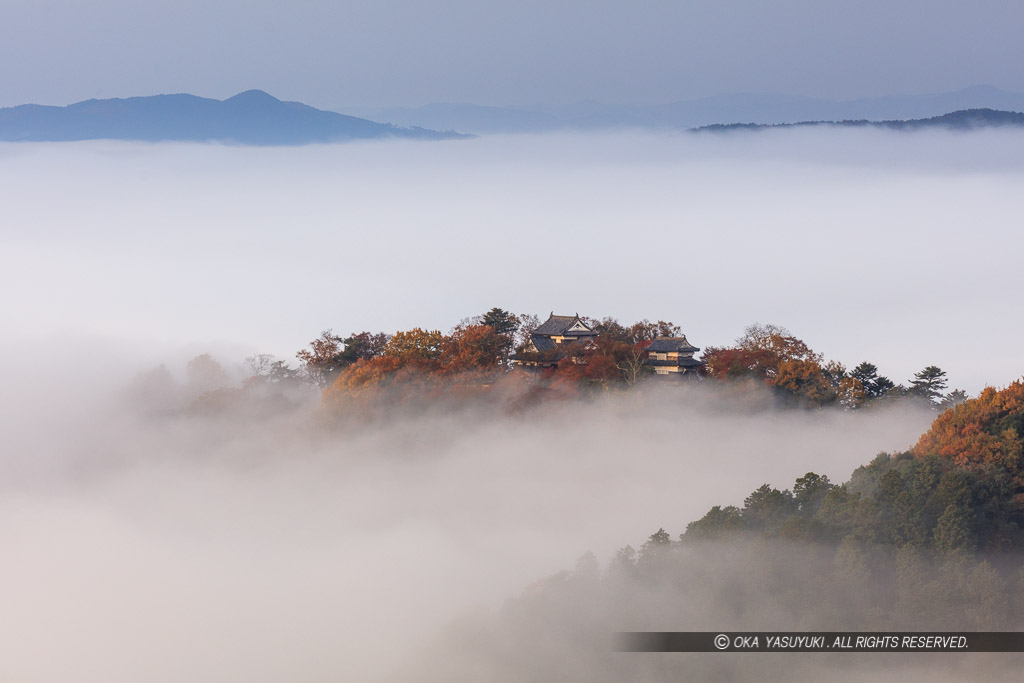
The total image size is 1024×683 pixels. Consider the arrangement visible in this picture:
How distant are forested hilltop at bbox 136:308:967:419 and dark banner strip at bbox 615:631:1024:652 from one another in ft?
51.4

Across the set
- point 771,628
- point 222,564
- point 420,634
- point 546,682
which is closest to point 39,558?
point 222,564

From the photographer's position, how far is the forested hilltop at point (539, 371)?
37.9 meters

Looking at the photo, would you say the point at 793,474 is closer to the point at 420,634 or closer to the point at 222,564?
the point at 420,634

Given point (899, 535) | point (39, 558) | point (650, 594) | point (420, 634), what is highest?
point (899, 535)

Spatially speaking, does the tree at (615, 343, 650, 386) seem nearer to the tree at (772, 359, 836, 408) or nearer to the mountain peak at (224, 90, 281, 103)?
the tree at (772, 359, 836, 408)

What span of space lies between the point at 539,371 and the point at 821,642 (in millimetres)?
22044

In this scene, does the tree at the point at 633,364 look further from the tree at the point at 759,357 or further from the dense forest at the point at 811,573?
the dense forest at the point at 811,573

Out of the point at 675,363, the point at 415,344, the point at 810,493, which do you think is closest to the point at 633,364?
the point at 675,363

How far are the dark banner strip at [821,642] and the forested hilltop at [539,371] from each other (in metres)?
15.7

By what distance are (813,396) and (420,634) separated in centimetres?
1640

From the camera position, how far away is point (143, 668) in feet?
98.4

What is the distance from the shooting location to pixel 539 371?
4184 cm

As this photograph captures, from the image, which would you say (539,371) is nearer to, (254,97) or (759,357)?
(759,357)

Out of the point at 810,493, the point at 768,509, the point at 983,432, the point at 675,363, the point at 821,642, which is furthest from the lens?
the point at 675,363
